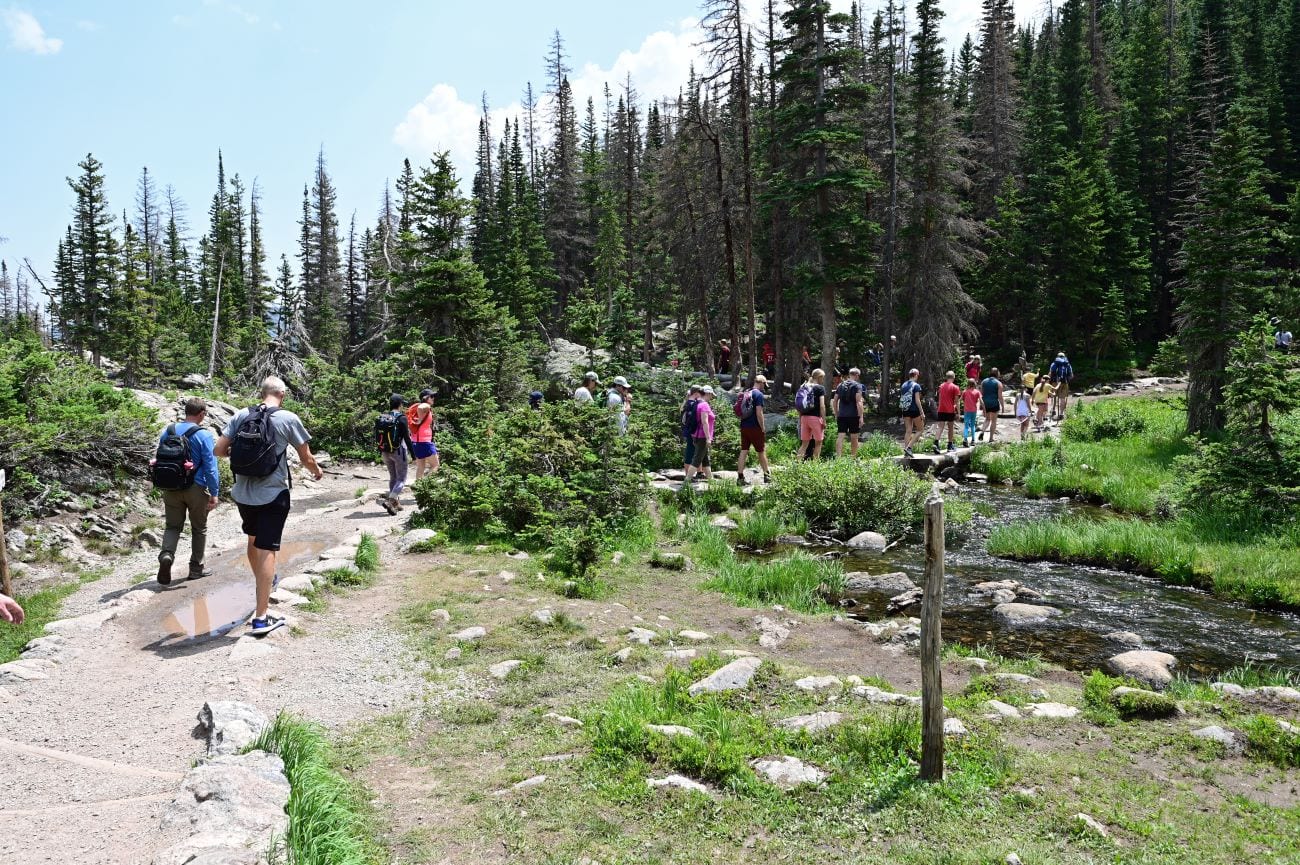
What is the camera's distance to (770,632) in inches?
314

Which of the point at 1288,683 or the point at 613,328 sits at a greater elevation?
the point at 613,328

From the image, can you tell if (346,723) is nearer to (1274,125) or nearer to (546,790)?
(546,790)

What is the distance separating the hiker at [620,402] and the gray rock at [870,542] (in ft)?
13.8

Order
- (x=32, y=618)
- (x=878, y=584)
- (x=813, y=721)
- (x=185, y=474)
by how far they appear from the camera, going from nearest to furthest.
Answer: (x=813, y=721) → (x=32, y=618) → (x=185, y=474) → (x=878, y=584)

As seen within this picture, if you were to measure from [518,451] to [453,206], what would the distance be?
43.0 feet

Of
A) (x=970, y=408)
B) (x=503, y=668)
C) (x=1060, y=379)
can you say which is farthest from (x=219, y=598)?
(x=1060, y=379)

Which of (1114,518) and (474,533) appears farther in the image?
(1114,518)

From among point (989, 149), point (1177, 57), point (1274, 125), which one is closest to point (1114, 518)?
Result: point (989, 149)

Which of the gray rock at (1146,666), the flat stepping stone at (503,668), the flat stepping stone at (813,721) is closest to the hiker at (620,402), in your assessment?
the flat stepping stone at (503,668)

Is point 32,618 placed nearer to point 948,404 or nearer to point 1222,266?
point 948,404

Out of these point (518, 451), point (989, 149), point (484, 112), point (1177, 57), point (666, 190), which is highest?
point (484, 112)

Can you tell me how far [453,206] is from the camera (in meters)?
22.8

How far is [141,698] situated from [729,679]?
4.28 metres

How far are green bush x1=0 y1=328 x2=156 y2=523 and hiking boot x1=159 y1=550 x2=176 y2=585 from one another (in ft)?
10.5
